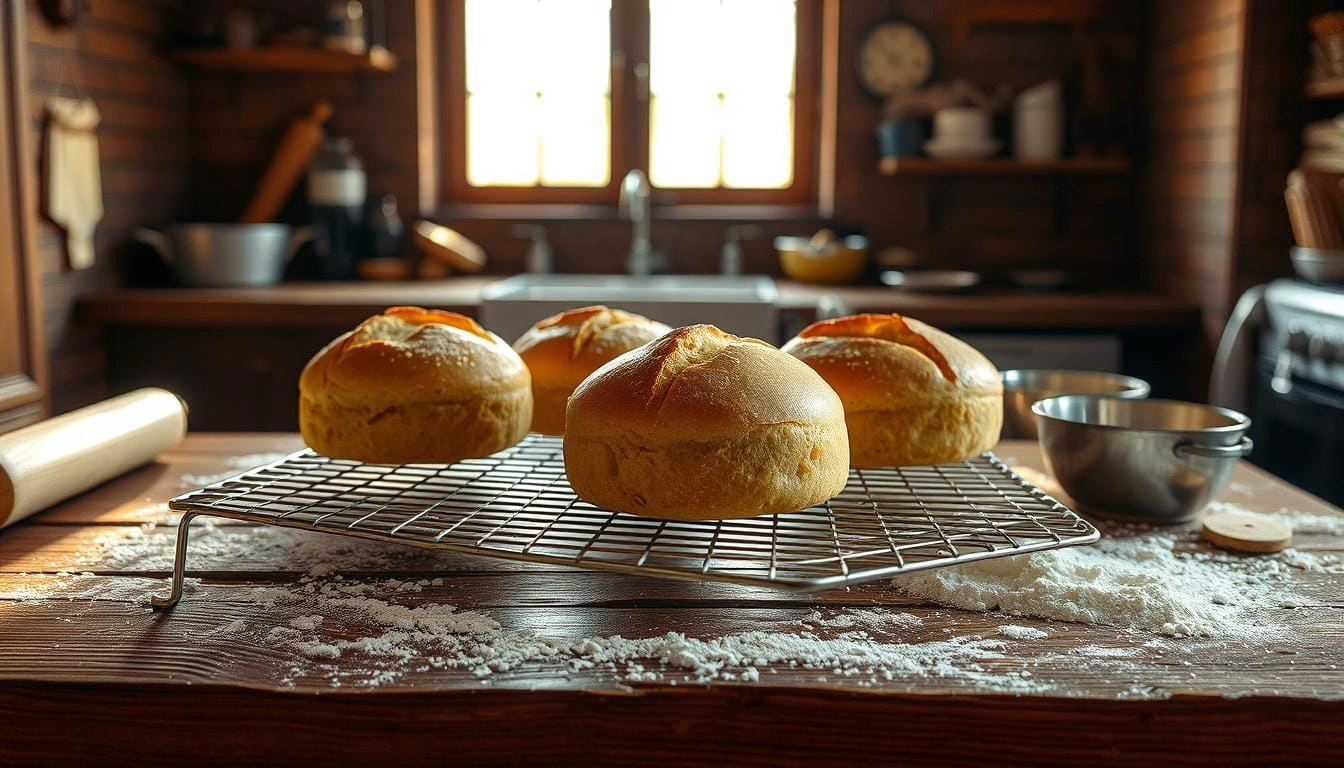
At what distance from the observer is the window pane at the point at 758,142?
12.3 ft

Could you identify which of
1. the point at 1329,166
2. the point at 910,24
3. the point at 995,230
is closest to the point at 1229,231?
the point at 1329,166

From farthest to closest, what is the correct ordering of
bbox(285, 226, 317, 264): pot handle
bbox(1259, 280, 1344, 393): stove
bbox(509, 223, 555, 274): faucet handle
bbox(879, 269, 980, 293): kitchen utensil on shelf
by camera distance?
1. bbox(509, 223, 555, 274): faucet handle
2. bbox(285, 226, 317, 264): pot handle
3. bbox(879, 269, 980, 293): kitchen utensil on shelf
4. bbox(1259, 280, 1344, 393): stove

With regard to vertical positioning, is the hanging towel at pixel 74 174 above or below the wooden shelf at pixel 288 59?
below

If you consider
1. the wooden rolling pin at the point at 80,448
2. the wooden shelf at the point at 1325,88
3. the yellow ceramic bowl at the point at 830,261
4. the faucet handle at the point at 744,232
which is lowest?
the wooden rolling pin at the point at 80,448

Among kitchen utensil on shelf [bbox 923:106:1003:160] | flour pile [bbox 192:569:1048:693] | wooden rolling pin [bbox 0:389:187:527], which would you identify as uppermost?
kitchen utensil on shelf [bbox 923:106:1003:160]

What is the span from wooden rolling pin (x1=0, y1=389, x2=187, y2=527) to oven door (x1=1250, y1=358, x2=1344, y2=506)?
6.92ft

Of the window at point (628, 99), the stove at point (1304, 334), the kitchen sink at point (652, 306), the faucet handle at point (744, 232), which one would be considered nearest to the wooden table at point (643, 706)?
the stove at point (1304, 334)

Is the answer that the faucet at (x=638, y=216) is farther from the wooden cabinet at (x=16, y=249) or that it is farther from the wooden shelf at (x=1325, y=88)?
the wooden shelf at (x=1325, y=88)

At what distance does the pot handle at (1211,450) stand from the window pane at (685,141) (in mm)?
2812

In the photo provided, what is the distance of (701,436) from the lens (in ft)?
2.87

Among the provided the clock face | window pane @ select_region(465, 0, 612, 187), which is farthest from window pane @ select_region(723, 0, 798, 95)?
window pane @ select_region(465, 0, 612, 187)

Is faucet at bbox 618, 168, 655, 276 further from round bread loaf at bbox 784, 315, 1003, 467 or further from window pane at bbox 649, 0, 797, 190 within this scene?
round bread loaf at bbox 784, 315, 1003, 467

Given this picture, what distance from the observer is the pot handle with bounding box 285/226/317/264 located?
3463mm

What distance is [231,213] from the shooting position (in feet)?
12.1
